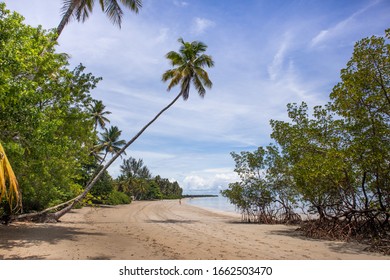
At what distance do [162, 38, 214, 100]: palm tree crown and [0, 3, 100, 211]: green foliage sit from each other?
11.0 metres

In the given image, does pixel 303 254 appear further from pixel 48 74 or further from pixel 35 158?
pixel 48 74

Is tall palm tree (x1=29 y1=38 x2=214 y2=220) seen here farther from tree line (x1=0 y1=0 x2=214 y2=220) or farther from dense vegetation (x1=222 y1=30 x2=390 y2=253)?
dense vegetation (x1=222 y1=30 x2=390 y2=253)

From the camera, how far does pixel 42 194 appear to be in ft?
52.2

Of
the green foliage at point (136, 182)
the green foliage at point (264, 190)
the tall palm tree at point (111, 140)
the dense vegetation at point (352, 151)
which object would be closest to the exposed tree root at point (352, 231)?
the dense vegetation at point (352, 151)

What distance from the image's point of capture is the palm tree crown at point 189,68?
24.2 metres

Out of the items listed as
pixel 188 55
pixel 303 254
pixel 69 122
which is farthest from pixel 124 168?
pixel 303 254

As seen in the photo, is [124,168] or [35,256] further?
[124,168]

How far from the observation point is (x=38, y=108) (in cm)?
928

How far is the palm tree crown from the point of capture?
2423 centimetres

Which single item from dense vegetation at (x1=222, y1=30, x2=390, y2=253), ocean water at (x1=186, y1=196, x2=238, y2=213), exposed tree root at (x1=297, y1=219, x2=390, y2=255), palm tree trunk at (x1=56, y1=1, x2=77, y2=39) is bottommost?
ocean water at (x1=186, y1=196, x2=238, y2=213)

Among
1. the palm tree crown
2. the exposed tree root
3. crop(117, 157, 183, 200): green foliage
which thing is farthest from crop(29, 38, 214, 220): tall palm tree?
crop(117, 157, 183, 200): green foliage

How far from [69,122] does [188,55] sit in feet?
47.1

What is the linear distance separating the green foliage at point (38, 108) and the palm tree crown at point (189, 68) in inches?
433

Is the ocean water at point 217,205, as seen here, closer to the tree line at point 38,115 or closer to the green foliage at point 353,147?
the green foliage at point 353,147
